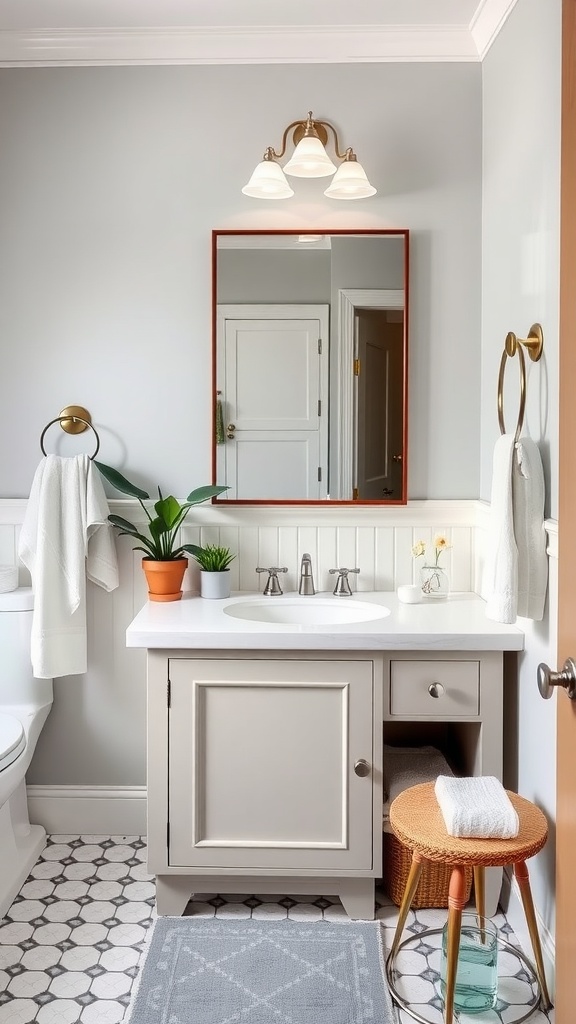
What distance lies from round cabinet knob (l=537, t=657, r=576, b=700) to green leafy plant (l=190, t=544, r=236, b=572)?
4.73 ft

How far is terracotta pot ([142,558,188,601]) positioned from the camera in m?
2.56

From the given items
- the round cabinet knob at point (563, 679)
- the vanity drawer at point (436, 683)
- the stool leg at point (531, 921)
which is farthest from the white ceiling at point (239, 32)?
the stool leg at point (531, 921)

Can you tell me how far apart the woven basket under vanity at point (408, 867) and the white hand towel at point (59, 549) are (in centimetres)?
100

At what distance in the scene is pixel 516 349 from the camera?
6.81ft

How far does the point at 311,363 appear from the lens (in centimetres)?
263

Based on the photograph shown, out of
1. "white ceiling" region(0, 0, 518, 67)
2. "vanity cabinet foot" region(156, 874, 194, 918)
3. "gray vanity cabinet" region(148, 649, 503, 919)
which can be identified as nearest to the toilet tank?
"gray vanity cabinet" region(148, 649, 503, 919)

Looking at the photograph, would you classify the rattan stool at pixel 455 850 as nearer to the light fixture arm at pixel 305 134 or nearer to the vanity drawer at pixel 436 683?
the vanity drawer at pixel 436 683

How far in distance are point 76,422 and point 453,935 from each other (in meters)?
1.76

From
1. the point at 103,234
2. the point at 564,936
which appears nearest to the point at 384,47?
the point at 103,234

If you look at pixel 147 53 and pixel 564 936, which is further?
pixel 147 53

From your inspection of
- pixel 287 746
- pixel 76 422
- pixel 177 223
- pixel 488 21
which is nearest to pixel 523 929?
pixel 287 746

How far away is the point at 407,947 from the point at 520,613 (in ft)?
2.80

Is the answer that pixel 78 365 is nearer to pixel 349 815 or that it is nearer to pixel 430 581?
pixel 430 581

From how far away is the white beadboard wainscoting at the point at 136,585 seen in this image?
2.71 metres
